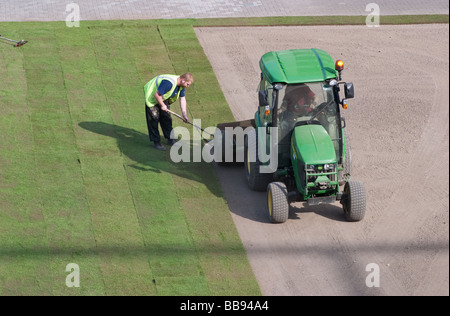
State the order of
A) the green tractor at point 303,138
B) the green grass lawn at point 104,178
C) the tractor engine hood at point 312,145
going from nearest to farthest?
the green grass lawn at point 104,178, the tractor engine hood at point 312,145, the green tractor at point 303,138

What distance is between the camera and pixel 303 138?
11727 millimetres

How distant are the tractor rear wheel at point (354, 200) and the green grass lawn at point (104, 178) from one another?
5.86 feet

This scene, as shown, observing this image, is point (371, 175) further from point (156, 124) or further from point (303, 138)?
point (156, 124)

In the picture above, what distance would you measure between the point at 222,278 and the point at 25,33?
1045cm

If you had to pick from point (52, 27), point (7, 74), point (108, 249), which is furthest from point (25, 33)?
point (108, 249)

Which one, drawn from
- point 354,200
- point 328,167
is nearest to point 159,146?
point 328,167

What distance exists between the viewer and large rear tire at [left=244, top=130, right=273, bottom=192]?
41.3 feet

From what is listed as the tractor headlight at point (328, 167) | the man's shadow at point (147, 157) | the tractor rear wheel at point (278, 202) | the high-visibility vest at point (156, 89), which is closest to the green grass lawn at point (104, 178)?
the man's shadow at point (147, 157)

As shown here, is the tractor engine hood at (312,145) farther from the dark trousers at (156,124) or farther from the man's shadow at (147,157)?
the dark trousers at (156,124)

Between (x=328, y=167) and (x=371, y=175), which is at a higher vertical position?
(x=328, y=167)

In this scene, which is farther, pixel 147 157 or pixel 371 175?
pixel 147 157

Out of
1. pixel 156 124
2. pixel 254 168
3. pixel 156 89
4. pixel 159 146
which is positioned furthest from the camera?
pixel 159 146

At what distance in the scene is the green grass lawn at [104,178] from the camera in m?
10.9

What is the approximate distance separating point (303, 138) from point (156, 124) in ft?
11.2
